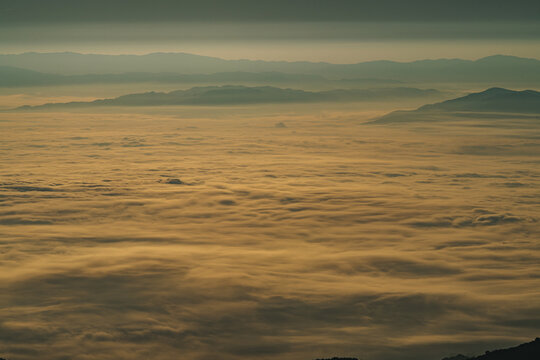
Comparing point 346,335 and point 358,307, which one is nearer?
point 346,335

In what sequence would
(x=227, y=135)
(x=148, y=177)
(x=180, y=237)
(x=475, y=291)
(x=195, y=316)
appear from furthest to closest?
(x=227, y=135) < (x=148, y=177) < (x=180, y=237) < (x=475, y=291) < (x=195, y=316)

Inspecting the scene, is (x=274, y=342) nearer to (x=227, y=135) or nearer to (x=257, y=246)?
(x=257, y=246)

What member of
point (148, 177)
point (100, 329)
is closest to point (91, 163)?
point (148, 177)

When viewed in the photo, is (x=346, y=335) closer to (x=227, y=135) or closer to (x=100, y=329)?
(x=100, y=329)

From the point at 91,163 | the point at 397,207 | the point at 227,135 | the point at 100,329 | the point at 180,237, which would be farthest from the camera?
the point at 227,135

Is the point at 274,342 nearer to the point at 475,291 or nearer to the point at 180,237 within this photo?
the point at 475,291

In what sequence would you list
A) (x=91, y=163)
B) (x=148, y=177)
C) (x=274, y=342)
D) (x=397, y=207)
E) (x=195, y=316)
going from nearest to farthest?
1. (x=274, y=342)
2. (x=195, y=316)
3. (x=397, y=207)
4. (x=148, y=177)
5. (x=91, y=163)

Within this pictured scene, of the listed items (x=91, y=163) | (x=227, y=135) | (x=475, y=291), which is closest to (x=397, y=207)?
(x=475, y=291)

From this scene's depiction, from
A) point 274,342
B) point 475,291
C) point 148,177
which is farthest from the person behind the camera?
point 148,177

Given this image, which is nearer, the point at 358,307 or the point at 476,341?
the point at 476,341
